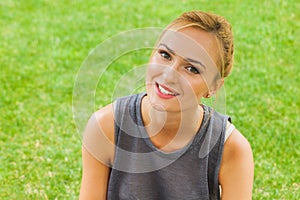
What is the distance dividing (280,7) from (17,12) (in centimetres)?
310

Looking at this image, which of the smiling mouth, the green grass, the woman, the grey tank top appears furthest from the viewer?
the green grass

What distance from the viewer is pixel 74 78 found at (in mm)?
5297

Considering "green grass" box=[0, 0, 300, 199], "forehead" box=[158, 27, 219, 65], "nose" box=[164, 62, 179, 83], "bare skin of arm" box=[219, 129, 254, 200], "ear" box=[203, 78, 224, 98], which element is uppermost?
"forehead" box=[158, 27, 219, 65]

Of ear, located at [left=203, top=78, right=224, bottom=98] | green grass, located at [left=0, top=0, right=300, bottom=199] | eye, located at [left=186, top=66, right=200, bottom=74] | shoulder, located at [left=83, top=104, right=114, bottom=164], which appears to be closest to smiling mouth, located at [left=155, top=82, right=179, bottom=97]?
eye, located at [left=186, top=66, right=200, bottom=74]

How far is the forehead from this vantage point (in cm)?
227

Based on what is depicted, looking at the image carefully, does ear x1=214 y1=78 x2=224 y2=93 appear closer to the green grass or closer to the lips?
the lips

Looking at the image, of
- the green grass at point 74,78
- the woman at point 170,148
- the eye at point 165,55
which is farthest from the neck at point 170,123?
the green grass at point 74,78

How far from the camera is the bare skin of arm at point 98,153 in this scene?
2.50 m

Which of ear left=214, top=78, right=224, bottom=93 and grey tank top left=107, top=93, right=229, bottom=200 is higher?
ear left=214, top=78, right=224, bottom=93

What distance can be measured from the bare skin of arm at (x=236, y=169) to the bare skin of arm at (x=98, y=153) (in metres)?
0.50

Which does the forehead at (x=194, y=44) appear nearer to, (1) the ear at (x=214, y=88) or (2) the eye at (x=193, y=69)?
(2) the eye at (x=193, y=69)

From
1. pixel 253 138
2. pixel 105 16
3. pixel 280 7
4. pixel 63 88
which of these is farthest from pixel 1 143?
pixel 280 7

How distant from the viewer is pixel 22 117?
183 inches

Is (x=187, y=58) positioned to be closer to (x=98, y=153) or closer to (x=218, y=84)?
(x=218, y=84)
